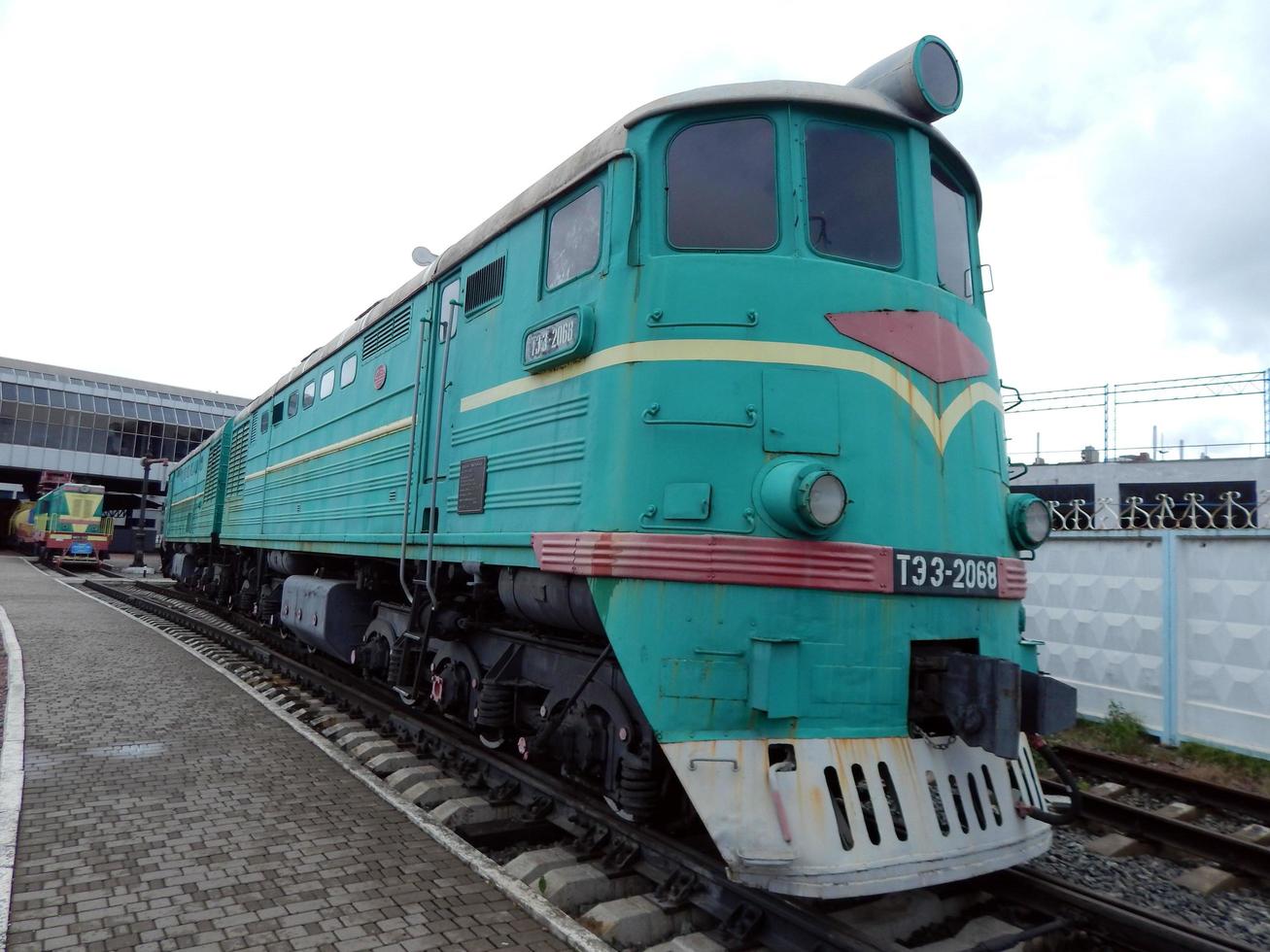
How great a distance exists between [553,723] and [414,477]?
8.93ft

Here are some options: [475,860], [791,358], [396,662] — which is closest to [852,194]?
[791,358]

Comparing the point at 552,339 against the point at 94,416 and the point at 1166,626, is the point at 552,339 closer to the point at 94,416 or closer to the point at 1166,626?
the point at 1166,626

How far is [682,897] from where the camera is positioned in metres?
4.21

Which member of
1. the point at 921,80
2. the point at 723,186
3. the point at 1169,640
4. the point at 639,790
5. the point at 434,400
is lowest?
the point at 639,790

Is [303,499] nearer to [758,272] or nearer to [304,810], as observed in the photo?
[304,810]

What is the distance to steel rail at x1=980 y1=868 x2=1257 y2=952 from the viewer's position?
3.75 m

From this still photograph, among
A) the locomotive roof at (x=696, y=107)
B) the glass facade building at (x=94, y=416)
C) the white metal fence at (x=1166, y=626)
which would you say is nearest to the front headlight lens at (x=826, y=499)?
the locomotive roof at (x=696, y=107)

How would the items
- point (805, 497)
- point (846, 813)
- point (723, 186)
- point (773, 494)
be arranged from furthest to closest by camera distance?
point (723, 186) < point (773, 494) < point (805, 497) < point (846, 813)

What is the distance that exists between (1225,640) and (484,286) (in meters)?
7.76

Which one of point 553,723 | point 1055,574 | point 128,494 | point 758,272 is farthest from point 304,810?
point 128,494

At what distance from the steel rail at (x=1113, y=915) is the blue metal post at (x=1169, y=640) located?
501 centimetres

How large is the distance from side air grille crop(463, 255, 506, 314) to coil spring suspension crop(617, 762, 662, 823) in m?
3.42

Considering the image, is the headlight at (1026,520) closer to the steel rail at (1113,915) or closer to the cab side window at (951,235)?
the cab side window at (951,235)

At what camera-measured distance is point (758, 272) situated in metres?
4.40
